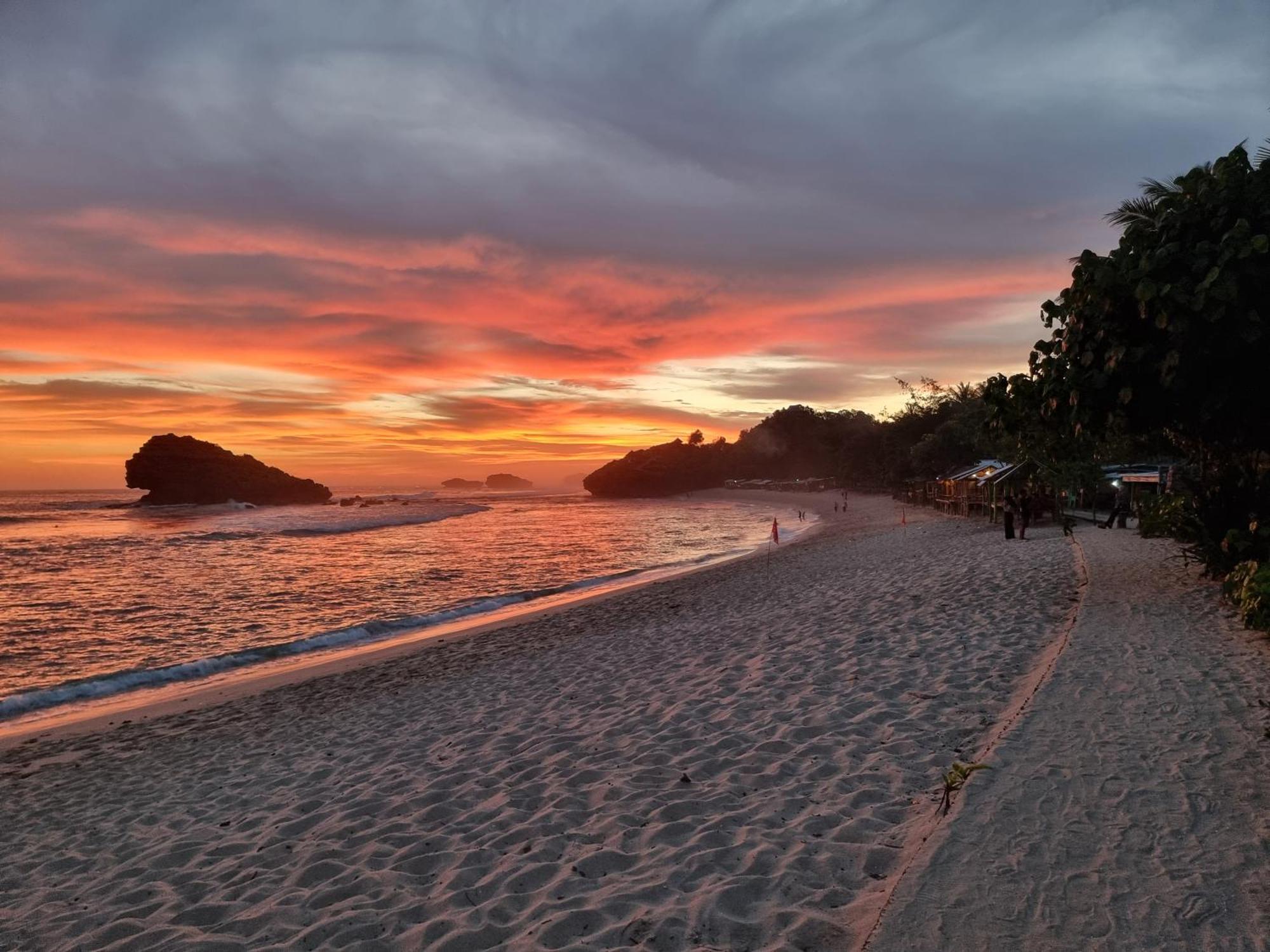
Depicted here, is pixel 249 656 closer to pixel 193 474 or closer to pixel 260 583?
pixel 260 583

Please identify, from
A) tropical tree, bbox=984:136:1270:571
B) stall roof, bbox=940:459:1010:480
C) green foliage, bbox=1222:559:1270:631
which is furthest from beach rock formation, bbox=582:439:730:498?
green foliage, bbox=1222:559:1270:631

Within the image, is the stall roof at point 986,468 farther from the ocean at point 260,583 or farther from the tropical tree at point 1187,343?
the tropical tree at point 1187,343

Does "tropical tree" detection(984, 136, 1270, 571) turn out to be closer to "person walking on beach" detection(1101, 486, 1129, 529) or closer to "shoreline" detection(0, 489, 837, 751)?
"shoreline" detection(0, 489, 837, 751)

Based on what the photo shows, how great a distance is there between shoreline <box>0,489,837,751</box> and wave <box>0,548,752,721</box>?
0.46 feet

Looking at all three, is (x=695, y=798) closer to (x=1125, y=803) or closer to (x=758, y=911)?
(x=758, y=911)

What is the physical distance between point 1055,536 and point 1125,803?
21.9 metres

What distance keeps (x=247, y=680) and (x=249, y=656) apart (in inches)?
74.1

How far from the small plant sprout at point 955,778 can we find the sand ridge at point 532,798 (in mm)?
135

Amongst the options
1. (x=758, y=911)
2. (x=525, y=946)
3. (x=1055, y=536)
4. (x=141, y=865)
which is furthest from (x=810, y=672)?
(x=1055, y=536)

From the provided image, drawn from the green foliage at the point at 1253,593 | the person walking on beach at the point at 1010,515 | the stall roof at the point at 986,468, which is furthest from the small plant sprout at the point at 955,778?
the stall roof at the point at 986,468

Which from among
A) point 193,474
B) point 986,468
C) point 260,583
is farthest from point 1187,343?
point 193,474

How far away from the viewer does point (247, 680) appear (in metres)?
12.2

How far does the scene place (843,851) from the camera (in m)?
4.61

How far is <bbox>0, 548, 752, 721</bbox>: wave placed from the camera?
37.2 feet
